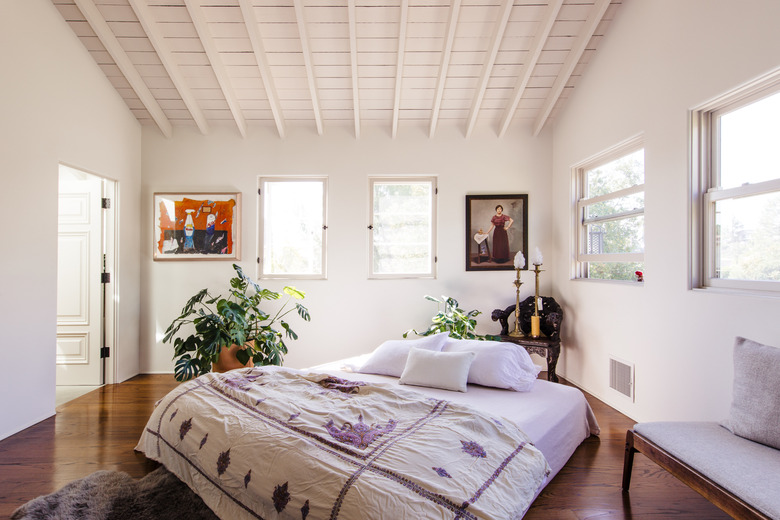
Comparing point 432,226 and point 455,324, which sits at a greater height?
A: point 432,226

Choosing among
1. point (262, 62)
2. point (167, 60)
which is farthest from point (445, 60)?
point (167, 60)

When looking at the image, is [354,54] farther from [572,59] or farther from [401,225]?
[572,59]

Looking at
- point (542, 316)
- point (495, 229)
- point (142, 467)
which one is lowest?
point (142, 467)

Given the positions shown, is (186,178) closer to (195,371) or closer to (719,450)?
(195,371)

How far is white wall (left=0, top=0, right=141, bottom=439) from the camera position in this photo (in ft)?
9.24

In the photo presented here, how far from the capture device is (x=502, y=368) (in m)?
2.61

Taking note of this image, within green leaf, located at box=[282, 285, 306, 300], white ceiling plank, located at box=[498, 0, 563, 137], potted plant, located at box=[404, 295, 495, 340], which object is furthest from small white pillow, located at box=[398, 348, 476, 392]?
white ceiling plank, located at box=[498, 0, 563, 137]

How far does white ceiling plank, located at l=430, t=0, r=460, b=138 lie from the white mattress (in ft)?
8.49

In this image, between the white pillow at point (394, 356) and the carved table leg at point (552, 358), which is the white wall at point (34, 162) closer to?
the white pillow at point (394, 356)

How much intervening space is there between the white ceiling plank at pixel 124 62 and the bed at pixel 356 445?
111 inches

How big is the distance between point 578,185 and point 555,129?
0.74 meters

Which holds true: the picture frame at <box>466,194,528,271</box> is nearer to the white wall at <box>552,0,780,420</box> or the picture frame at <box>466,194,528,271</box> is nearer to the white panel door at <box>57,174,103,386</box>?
the white wall at <box>552,0,780,420</box>

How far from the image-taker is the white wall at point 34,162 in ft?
9.24

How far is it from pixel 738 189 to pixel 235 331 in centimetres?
361
